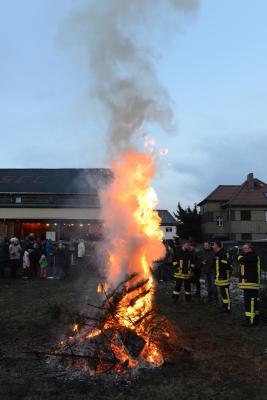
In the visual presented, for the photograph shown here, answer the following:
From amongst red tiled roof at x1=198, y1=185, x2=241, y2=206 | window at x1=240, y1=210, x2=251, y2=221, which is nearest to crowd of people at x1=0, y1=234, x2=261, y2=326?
window at x1=240, y1=210, x2=251, y2=221

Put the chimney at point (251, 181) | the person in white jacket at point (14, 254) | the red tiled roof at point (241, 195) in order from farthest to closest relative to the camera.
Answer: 1. the chimney at point (251, 181)
2. the red tiled roof at point (241, 195)
3. the person in white jacket at point (14, 254)

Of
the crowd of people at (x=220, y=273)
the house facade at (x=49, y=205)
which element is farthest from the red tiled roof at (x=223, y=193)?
the crowd of people at (x=220, y=273)

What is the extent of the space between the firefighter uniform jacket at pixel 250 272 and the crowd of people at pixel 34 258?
937cm

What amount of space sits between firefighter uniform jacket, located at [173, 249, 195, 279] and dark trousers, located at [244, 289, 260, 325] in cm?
315

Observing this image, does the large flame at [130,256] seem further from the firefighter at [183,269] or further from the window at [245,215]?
the window at [245,215]

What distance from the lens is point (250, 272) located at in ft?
30.4

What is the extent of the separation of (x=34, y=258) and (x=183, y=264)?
8286 millimetres

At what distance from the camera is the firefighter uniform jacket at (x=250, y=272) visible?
9211 millimetres

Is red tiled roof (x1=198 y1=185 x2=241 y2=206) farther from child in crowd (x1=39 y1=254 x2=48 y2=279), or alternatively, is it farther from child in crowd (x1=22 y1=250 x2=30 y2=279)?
child in crowd (x1=22 y1=250 x2=30 y2=279)

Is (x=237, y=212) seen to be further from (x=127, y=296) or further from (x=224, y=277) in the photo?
(x=127, y=296)

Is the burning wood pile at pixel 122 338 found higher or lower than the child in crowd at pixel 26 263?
lower

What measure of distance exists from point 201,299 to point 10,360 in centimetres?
746

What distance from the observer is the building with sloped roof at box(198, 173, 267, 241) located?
4878 cm

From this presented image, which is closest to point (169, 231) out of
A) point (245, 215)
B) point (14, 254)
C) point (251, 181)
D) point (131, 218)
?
point (245, 215)
